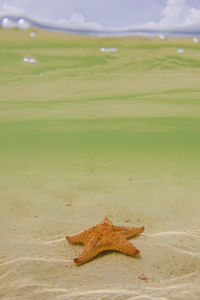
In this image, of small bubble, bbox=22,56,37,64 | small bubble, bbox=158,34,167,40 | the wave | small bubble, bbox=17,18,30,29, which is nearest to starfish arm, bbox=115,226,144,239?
the wave

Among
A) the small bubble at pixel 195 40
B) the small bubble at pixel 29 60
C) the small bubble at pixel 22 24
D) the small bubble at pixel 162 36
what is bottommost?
the small bubble at pixel 29 60

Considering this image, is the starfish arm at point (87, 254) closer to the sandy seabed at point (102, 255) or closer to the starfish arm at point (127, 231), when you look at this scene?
the sandy seabed at point (102, 255)

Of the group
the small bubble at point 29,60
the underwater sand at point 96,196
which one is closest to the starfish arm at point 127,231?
the underwater sand at point 96,196

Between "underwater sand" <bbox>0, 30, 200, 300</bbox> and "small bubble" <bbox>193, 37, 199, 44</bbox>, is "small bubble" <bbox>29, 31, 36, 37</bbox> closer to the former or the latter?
"underwater sand" <bbox>0, 30, 200, 300</bbox>

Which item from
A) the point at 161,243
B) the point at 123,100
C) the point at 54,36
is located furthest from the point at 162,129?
the point at 161,243

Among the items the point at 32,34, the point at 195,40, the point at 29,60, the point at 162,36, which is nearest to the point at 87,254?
the point at 32,34

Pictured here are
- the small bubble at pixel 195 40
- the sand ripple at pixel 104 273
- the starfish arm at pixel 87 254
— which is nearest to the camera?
the sand ripple at pixel 104 273

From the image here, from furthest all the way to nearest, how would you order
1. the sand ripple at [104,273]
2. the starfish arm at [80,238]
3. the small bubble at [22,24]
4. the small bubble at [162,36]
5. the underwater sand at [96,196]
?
1. the small bubble at [162,36]
2. the small bubble at [22,24]
3. the starfish arm at [80,238]
4. the underwater sand at [96,196]
5. the sand ripple at [104,273]
